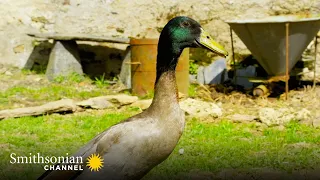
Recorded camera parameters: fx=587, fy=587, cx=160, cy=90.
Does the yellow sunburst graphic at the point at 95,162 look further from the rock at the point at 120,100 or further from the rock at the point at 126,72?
the rock at the point at 126,72

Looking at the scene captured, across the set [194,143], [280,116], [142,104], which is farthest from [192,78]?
[194,143]

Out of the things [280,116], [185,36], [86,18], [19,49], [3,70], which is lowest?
[280,116]

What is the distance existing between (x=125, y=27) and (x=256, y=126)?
369 cm

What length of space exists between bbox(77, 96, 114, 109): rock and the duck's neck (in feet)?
11.5

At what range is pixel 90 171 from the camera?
282cm

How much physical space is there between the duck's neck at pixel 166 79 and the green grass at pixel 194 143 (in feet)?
3.69

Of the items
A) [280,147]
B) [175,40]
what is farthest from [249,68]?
[175,40]

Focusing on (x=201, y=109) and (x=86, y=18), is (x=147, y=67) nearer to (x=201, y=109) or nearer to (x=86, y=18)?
(x=201, y=109)

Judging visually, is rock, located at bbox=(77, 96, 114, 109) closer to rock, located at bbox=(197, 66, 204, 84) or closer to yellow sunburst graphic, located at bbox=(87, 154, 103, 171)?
rock, located at bbox=(197, 66, 204, 84)

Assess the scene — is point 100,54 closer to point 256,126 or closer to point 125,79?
point 125,79

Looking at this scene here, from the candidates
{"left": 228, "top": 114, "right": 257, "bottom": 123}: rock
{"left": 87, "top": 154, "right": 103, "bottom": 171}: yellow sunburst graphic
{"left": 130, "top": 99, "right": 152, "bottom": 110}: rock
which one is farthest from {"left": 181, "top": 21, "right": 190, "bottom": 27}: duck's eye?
{"left": 130, "top": 99, "right": 152, "bottom": 110}: rock

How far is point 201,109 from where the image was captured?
6.09 metres

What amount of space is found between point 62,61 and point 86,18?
81 centimetres

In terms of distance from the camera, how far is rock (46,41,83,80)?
8.59 metres
